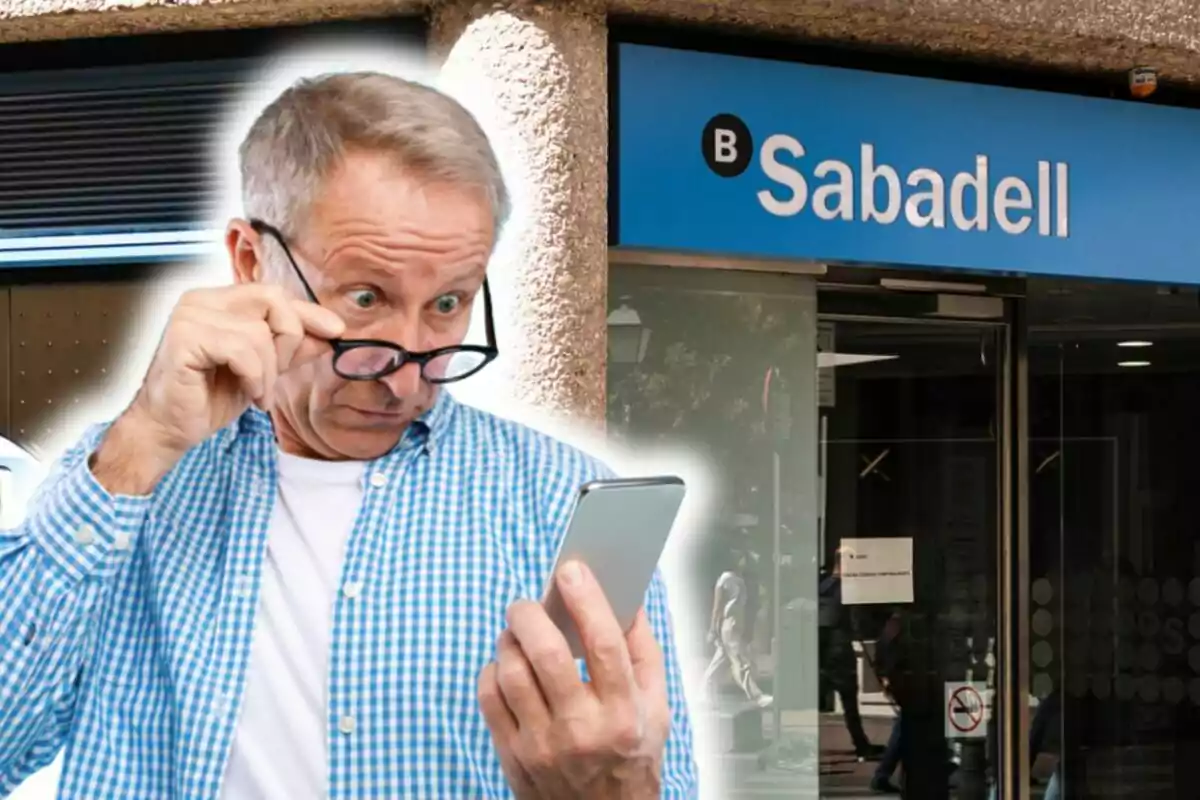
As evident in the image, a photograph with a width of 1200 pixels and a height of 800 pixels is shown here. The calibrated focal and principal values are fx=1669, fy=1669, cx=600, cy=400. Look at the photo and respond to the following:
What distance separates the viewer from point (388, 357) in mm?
2688

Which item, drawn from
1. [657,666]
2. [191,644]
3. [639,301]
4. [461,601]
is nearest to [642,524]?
[657,666]

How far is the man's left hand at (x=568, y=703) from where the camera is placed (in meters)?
2.09

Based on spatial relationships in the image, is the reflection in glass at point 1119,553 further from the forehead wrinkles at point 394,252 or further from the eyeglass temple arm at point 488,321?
the forehead wrinkles at point 394,252

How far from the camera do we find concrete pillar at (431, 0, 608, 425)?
4.14 metres

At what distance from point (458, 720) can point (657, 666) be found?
0.38 metres

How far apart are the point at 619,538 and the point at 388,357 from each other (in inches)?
26.0

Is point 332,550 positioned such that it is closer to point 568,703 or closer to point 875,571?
point 568,703

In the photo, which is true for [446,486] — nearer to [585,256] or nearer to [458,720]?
[458,720]

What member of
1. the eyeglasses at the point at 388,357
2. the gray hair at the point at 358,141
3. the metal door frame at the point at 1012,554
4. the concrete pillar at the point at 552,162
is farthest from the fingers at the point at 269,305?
the metal door frame at the point at 1012,554

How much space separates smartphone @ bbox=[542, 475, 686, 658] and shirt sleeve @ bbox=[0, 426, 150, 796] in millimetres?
637

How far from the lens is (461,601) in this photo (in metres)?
2.55

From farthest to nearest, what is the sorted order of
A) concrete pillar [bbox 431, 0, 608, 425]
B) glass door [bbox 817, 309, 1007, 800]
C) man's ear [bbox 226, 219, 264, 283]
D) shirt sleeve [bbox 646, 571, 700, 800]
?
1. glass door [bbox 817, 309, 1007, 800]
2. concrete pillar [bbox 431, 0, 608, 425]
3. man's ear [bbox 226, 219, 264, 283]
4. shirt sleeve [bbox 646, 571, 700, 800]

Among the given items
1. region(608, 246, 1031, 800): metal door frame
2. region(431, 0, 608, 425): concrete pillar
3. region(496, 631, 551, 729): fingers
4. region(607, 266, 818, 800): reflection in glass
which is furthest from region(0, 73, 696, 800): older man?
region(608, 246, 1031, 800): metal door frame

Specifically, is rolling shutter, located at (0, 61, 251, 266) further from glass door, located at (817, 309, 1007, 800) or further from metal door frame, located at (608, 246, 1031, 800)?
metal door frame, located at (608, 246, 1031, 800)
